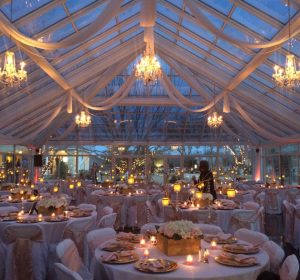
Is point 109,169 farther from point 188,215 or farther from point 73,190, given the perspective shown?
point 188,215

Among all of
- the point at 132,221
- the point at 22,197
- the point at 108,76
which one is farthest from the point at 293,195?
the point at 22,197

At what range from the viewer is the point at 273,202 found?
47.3 ft

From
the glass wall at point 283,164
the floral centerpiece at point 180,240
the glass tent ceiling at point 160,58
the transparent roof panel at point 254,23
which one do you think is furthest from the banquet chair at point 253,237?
the glass wall at point 283,164

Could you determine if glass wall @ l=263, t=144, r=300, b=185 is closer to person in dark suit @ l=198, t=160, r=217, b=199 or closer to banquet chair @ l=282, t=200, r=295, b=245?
banquet chair @ l=282, t=200, r=295, b=245

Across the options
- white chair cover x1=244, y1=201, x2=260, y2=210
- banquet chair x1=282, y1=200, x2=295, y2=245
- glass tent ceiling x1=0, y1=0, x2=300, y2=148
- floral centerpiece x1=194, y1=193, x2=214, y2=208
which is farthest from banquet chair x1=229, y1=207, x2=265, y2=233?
glass tent ceiling x1=0, y1=0, x2=300, y2=148

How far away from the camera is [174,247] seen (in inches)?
158

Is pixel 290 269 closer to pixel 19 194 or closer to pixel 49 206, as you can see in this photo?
pixel 49 206

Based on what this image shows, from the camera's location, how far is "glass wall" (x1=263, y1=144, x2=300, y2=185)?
1803 centimetres

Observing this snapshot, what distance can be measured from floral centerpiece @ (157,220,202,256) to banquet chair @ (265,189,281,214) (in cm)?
1095

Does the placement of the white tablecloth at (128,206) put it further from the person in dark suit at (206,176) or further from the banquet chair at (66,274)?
the banquet chair at (66,274)

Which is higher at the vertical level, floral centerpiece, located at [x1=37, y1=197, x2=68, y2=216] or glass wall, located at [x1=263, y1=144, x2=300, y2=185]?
glass wall, located at [x1=263, y1=144, x2=300, y2=185]

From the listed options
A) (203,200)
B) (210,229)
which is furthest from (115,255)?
(203,200)

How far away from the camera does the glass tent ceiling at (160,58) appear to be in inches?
355

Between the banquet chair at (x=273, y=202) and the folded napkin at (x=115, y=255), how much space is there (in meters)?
11.3
